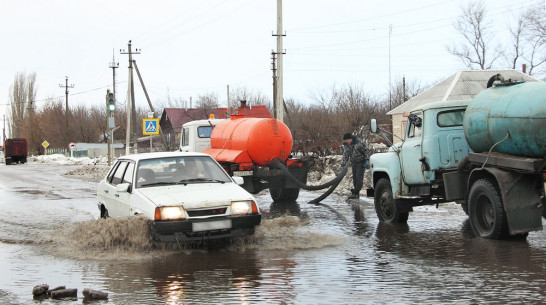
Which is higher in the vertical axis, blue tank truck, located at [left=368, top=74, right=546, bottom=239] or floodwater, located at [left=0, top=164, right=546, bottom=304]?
blue tank truck, located at [left=368, top=74, right=546, bottom=239]

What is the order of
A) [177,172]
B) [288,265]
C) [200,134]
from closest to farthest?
1. [288,265]
2. [177,172]
3. [200,134]

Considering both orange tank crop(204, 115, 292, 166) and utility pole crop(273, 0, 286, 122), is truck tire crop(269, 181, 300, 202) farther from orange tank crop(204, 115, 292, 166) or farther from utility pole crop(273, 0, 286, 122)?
utility pole crop(273, 0, 286, 122)

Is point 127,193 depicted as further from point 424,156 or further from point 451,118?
point 451,118

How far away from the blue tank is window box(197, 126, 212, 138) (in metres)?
11.0

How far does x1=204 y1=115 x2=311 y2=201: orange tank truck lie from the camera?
16062 millimetres

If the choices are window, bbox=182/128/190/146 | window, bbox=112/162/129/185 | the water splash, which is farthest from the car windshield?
window, bbox=182/128/190/146

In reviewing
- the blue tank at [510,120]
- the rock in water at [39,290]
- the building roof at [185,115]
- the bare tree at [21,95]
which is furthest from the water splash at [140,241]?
the bare tree at [21,95]

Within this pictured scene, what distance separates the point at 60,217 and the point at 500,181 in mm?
9088

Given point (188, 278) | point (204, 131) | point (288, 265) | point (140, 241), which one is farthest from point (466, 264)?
point (204, 131)

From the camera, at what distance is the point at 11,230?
11.6m

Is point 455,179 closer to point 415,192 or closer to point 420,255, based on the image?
point 415,192

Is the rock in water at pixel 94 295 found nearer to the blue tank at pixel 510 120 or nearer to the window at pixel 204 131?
the blue tank at pixel 510 120

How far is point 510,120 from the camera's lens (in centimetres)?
876

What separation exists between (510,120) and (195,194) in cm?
445
